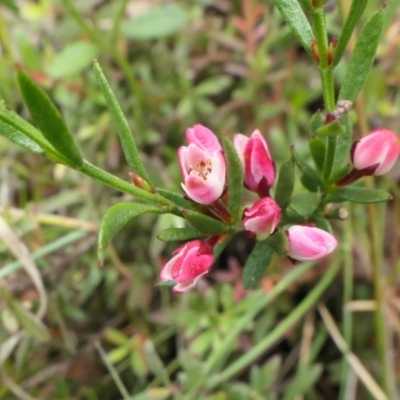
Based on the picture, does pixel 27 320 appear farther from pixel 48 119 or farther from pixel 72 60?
pixel 48 119

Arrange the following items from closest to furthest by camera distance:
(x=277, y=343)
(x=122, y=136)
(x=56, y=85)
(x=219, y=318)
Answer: (x=122, y=136) < (x=219, y=318) < (x=277, y=343) < (x=56, y=85)

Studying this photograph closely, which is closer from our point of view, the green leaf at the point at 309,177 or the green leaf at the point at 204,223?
the green leaf at the point at 204,223

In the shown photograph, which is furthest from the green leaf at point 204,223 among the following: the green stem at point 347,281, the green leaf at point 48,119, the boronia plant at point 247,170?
the green stem at point 347,281

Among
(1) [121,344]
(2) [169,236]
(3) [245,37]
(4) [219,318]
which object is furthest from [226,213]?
(3) [245,37]

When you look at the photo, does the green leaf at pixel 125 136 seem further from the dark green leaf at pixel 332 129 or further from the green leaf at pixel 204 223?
the dark green leaf at pixel 332 129

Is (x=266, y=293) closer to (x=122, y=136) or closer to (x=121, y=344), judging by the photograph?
(x=121, y=344)

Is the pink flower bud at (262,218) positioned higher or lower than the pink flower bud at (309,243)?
higher
